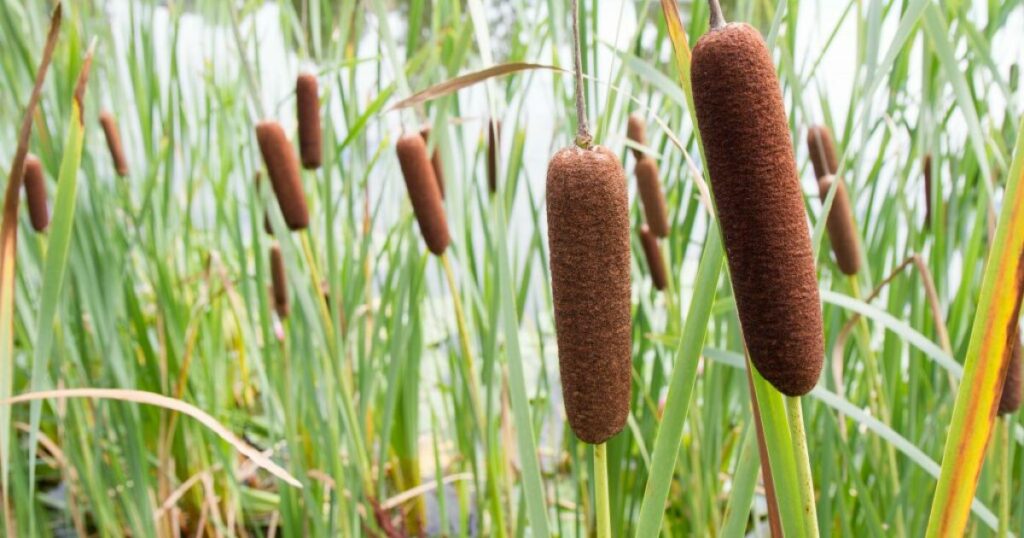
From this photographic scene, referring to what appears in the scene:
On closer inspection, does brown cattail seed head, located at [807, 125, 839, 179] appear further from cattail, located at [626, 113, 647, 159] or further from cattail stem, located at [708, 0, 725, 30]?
cattail stem, located at [708, 0, 725, 30]

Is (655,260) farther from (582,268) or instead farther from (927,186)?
(582,268)

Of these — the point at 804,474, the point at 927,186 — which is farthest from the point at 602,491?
the point at 927,186

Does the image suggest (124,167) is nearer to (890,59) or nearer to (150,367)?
(150,367)

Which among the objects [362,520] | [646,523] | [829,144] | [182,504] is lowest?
[182,504]

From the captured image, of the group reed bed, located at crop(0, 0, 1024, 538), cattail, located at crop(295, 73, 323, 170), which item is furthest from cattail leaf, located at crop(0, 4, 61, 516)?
cattail, located at crop(295, 73, 323, 170)

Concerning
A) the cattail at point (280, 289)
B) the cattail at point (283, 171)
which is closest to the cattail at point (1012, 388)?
the cattail at point (283, 171)

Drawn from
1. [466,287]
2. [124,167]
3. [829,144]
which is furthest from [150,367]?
[829,144]
